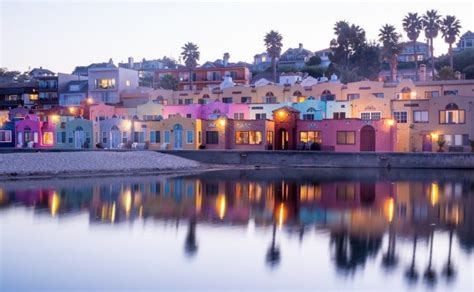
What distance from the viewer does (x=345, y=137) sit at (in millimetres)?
57250

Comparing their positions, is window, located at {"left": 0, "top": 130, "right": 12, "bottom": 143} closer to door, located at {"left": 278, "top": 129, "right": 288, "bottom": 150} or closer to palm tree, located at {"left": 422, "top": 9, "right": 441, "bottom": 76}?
door, located at {"left": 278, "top": 129, "right": 288, "bottom": 150}

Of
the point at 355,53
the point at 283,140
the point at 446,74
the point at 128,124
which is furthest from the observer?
the point at 355,53

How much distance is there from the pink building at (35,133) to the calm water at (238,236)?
24504 mm

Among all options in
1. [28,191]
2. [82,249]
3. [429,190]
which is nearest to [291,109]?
[429,190]

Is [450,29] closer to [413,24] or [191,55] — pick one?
[413,24]

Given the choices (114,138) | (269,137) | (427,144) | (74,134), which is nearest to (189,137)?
(269,137)

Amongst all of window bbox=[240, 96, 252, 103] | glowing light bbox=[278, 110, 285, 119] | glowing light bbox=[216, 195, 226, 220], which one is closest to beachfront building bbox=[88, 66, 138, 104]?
window bbox=[240, 96, 252, 103]

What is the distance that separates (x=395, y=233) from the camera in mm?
25000

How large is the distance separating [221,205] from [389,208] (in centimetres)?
859

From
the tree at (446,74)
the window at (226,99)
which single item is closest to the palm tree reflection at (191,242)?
the window at (226,99)

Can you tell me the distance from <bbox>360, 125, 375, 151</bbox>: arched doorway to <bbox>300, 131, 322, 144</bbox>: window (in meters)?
3.96

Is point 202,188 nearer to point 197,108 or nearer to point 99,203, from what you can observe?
point 99,203

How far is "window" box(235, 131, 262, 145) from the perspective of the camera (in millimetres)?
59438

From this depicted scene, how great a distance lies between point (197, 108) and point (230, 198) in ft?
104
